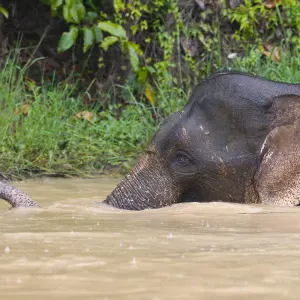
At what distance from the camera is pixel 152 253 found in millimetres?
3998

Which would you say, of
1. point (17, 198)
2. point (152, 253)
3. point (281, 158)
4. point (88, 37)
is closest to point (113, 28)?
point (88, 37)

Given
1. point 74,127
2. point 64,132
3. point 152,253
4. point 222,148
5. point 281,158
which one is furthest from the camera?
point 74,127

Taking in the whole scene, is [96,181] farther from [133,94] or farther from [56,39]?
[56,39]

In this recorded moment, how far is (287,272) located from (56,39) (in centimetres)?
878

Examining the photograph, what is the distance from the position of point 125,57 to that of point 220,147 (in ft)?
15.8

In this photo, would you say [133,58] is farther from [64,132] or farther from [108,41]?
[64,132]

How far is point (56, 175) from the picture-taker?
8.89 metres

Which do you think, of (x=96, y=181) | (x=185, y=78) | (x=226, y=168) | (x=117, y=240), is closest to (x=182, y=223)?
(x=117, y=240)

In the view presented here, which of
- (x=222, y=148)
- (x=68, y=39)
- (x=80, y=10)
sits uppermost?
(x=222, y=148)

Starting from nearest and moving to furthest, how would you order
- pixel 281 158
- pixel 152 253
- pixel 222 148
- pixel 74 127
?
pixel 152 253
pixel 281 158
pixel 222 148
pixel 74 127

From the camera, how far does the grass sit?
29.7 ft

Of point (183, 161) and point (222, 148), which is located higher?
point (222, 148)

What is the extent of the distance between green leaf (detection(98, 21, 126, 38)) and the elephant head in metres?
3.97

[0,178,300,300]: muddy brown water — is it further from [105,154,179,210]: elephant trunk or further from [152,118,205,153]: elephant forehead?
[152,118,205,153]: elephant forehead
